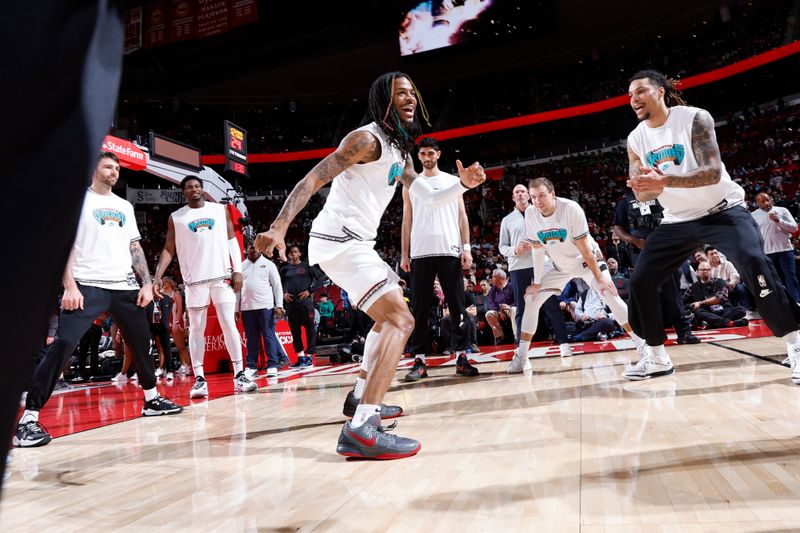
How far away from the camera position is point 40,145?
0.46 metres

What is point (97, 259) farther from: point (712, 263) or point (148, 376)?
point (712, 263)

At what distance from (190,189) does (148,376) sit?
1.91 metres

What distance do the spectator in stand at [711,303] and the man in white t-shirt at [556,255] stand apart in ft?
14.1

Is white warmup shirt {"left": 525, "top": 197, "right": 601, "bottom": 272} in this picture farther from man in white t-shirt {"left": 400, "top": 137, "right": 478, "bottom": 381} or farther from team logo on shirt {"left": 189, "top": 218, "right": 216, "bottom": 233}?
team logo on shirt {"left": 189, "top": 218, "right": 216, "bottom": 233}

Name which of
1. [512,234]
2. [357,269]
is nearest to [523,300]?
[512,234]

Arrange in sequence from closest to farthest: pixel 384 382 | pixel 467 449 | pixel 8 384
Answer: pixel 8 384
pixel 467 449
pixel 384 382

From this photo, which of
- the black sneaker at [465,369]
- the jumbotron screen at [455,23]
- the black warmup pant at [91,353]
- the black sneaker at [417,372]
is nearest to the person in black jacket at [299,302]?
the black warmup pant at [91,353]

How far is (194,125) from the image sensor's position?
29203 millimetres

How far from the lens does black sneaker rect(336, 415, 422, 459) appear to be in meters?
2.31

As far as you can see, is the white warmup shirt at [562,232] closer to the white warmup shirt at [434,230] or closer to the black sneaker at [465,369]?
the white warmup shirt at [434,230]

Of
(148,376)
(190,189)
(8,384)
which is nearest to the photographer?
(8,384)

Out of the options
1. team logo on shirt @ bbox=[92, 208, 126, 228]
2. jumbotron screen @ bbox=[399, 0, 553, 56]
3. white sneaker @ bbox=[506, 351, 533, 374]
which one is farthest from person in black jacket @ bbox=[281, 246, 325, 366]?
jumbotron screen @ bbox=[399, 0, 553, 56]

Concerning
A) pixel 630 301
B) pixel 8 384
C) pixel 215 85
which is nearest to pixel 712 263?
pixel 630 301

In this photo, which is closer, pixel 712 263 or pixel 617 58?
pixel 712 263
